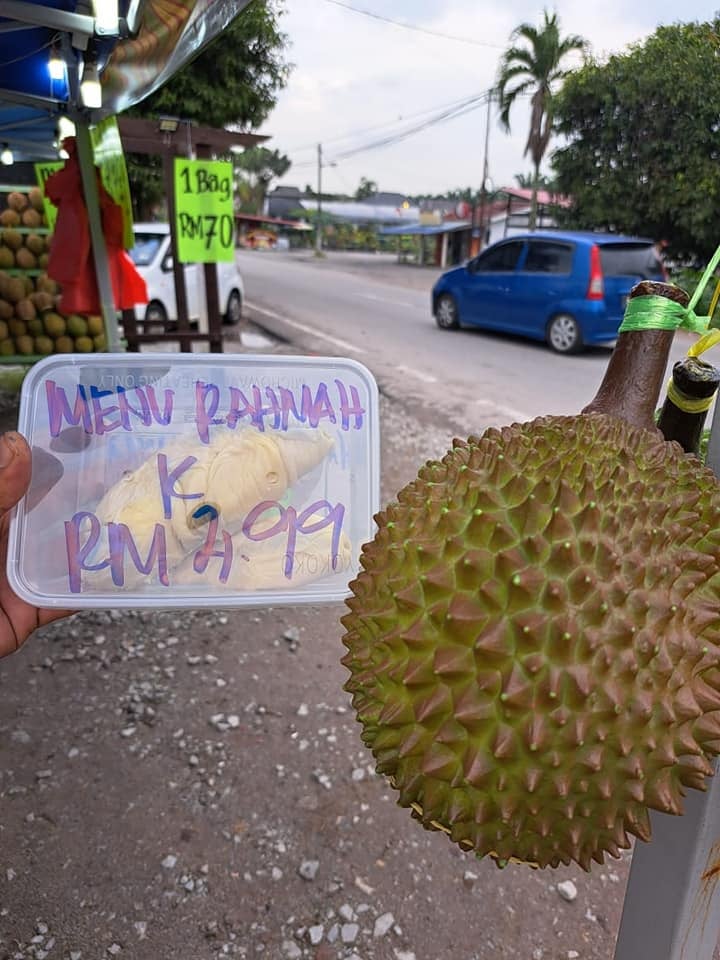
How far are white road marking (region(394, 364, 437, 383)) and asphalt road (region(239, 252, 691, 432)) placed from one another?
0.04ft

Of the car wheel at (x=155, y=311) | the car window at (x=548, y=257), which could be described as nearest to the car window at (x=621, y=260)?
the car window at (x=548, y=257)

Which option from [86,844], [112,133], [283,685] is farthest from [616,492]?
[112,133]

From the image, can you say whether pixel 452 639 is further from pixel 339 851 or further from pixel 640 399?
pixel 339 851

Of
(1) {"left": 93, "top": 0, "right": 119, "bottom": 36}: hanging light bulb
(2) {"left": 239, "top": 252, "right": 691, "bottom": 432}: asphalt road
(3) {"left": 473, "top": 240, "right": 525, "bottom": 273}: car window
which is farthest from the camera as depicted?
(3) {"left": 473, "top": 240, "right": 525, "bottom": 273}: car window

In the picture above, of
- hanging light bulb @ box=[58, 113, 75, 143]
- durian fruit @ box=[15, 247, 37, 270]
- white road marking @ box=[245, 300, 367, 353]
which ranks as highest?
hanging light bulb @ box=[58, 113, 75, 143]

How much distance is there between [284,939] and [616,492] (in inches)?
64.6

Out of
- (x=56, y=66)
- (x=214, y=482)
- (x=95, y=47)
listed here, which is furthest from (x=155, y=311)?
(x=214, y=482)

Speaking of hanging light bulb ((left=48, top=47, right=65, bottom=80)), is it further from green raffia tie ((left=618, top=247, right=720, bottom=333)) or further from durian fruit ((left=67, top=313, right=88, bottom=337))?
durian fruit ((left=67, top=313, right=88, bottom=337))

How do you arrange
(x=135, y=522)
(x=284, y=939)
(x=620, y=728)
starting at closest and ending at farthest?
(x=620, y=728) → (x=135, y=522) → (x=284, y=939)

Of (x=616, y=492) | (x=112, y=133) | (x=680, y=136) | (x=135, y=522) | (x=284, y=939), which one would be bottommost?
(x=284, y=939)

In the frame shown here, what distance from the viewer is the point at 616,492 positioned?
28.3 inches

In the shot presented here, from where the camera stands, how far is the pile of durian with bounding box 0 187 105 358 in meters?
5.57

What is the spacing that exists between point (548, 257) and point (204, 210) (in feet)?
16.2

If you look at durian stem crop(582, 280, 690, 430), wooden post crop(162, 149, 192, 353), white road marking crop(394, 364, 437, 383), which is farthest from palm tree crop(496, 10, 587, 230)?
white road marking crop(394, 364, 437, 383)
